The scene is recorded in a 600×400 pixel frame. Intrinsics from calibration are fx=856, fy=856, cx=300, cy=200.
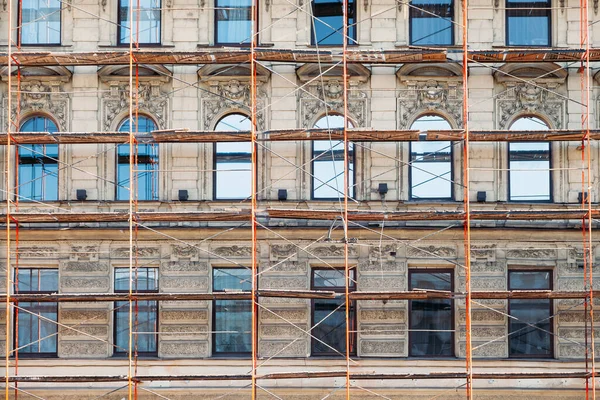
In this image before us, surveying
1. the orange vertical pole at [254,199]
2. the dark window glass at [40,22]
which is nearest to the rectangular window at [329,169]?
the orange vertical pole at [254,199]

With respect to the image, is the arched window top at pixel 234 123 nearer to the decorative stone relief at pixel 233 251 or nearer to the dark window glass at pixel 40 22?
the decorative stone relief at pixel 233 251

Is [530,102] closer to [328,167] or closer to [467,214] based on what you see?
[467,214]

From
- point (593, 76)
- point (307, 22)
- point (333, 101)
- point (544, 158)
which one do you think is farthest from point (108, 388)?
point (593, 76)

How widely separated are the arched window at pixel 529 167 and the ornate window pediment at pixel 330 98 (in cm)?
365

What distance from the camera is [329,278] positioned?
1997 cm

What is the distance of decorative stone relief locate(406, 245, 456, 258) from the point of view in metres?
19.7

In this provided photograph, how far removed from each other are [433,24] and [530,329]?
24.9 feet

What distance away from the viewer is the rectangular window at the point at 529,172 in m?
20.1

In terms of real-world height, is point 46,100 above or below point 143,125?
above

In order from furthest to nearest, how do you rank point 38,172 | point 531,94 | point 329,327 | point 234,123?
point 234,123 < point 38,172 < point 531,94 < point 329,327

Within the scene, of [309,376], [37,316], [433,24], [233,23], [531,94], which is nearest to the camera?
[309,376]

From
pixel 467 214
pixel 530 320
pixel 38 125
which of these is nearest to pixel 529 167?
pixel 467 214

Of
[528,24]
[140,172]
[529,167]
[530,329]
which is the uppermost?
[528,24]

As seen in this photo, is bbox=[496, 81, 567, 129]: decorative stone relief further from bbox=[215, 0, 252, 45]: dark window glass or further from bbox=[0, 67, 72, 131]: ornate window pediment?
bbox=[0, 67, 72, 131]: ornate window pediment
